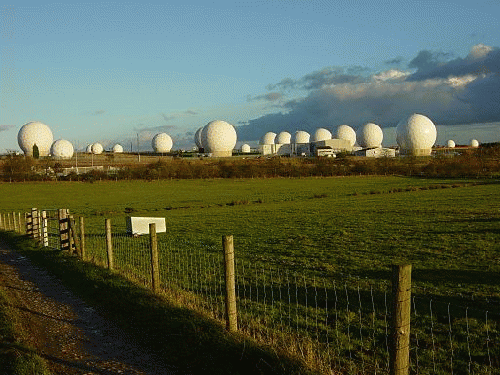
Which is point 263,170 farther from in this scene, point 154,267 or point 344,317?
point 344,317

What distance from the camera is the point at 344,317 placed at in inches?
372

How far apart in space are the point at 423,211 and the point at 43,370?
86.4 ft

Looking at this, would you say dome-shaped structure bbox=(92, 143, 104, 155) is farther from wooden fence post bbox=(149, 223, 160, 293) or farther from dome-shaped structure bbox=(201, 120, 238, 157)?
wooden fence post bbox=(149, 223, 160, 293)

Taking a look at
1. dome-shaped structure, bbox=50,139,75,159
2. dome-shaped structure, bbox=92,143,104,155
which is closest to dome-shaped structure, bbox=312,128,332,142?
dome-shaped structure, bbox=92,143,104,155

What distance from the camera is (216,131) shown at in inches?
4759

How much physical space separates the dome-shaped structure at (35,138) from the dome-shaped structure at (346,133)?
247 feet

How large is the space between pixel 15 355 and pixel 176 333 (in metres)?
2.19

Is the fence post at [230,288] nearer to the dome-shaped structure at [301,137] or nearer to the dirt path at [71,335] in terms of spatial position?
the dirt path at [71,335]

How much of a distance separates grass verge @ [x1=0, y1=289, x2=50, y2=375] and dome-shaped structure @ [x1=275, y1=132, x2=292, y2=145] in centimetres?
15943

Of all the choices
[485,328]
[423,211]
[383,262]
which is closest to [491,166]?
[423,211]

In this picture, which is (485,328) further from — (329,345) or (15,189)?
(15,189)

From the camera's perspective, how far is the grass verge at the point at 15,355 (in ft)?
22.0

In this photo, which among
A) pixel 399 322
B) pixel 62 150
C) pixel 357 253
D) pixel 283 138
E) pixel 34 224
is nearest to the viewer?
pixel 399 322

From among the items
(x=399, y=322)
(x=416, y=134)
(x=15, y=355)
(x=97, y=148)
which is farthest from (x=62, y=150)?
(x=399, y=322)
